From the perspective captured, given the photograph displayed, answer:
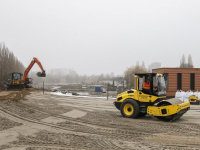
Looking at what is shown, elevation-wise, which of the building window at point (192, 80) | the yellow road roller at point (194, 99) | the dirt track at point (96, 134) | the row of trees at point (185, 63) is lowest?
the dirt track at point (96, 134)

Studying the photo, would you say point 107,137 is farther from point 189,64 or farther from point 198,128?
point 189,64

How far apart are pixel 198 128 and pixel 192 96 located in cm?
877

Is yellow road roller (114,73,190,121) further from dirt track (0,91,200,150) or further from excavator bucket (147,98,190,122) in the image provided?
dirt track (0,91,200,150)

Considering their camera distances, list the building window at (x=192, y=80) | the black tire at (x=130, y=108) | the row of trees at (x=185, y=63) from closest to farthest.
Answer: the black tire at (x=130, y=108)
the building window at (x=192, y=80)
the row of trees at (x=185, y=63)

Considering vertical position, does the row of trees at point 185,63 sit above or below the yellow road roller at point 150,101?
above

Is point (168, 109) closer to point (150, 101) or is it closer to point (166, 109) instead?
point (166, 109)

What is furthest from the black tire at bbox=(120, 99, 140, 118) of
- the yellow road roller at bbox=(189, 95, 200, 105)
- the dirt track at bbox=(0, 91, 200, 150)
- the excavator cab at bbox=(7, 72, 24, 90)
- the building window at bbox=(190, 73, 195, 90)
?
the excavator cab at bbox=(7, 72, 24, 90)

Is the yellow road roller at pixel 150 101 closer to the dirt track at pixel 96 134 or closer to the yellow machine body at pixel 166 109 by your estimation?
the yellow machine body at pixel 166 109

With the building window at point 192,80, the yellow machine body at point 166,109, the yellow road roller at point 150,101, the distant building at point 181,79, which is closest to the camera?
the yellow machine body at point 166,109

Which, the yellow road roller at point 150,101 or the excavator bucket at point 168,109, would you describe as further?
the yellow road roller at point 150,101

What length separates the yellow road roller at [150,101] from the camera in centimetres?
867

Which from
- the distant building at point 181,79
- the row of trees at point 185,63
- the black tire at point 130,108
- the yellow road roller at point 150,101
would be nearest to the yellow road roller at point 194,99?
the distant building at point 181,79

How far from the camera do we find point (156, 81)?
30.6 feet

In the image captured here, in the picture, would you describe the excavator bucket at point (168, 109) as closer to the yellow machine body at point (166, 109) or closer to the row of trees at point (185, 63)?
the yellow machine body at point (166, 109)
